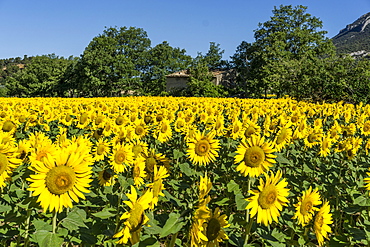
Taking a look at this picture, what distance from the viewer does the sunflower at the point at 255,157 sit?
274 cm

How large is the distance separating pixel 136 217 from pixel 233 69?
5459cm

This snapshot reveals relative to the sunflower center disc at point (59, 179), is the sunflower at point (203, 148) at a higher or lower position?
lower

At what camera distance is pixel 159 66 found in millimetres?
62906

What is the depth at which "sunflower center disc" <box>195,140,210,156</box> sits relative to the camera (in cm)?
337

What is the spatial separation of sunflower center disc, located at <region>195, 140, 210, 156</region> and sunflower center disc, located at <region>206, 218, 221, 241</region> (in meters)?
1.55

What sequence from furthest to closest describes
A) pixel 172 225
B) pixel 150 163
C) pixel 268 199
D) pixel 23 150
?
1. pixel 23 150
2. pixel 150 163
3. pixel 268 199
4. pixel 172 225

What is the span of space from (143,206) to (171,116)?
15.9 feet

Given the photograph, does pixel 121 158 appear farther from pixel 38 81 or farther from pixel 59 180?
pixel 38 81

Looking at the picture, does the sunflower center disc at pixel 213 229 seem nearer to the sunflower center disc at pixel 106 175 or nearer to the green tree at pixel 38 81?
the sunflower center disc at pixel 106 175

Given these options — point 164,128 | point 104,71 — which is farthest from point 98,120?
point 104,71

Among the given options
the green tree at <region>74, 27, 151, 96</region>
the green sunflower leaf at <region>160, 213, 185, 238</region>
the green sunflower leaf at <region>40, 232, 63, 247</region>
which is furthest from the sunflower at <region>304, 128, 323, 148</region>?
the green tree at <region>74, 27, 151, 96</region>

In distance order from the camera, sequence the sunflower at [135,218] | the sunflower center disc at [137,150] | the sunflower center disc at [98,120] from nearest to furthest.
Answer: the sunflower at [135,218] → the sunflower center disc at [137,150] → the sunflower center disc at [98,120]

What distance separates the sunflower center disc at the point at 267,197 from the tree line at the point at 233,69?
14.9m

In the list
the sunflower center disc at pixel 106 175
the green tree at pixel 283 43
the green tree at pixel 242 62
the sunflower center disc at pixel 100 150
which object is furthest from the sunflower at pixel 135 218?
the green tree at pixel 242 62
